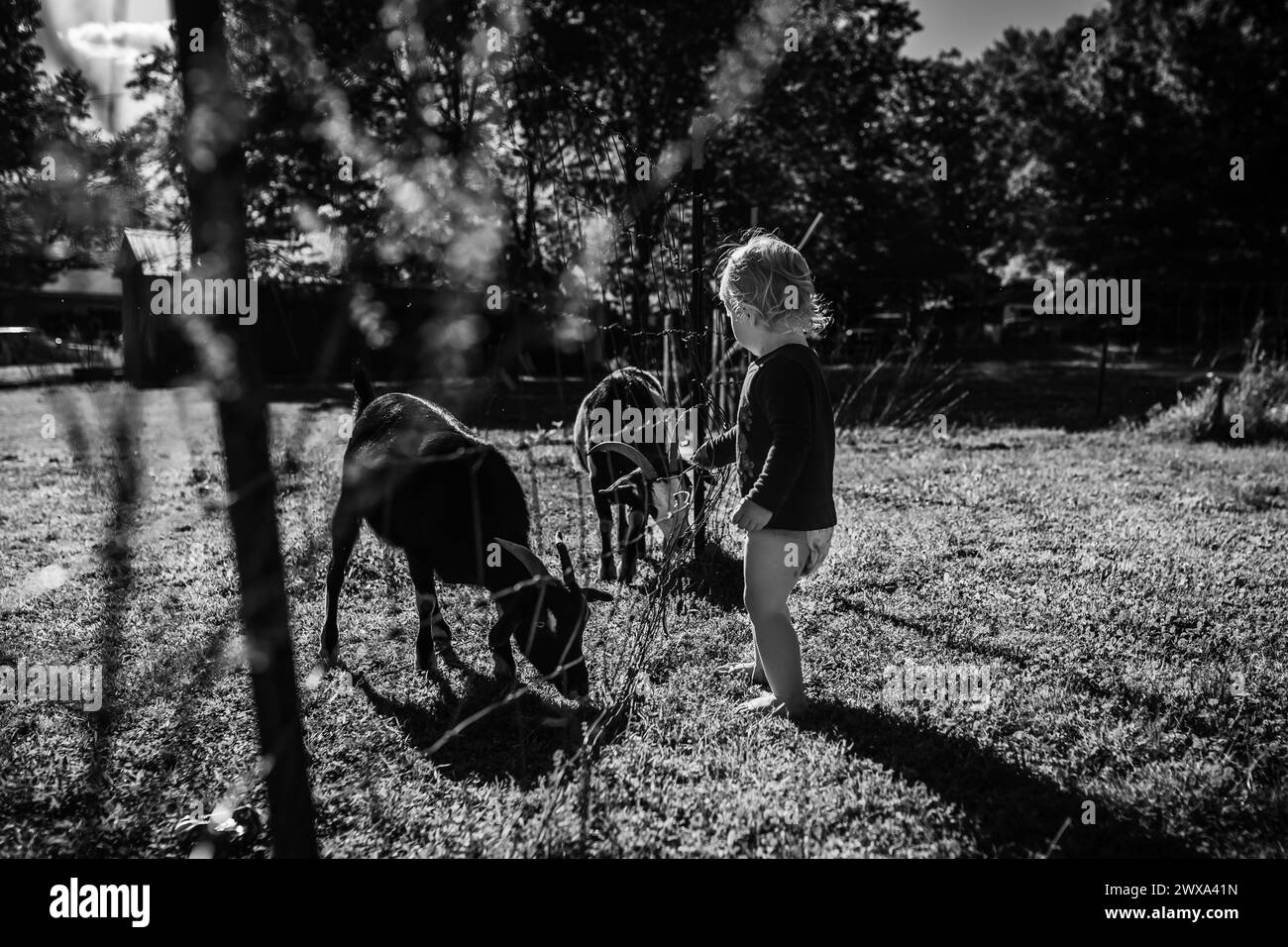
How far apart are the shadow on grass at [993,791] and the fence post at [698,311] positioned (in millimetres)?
1405

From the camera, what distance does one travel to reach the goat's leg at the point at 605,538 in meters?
5.64

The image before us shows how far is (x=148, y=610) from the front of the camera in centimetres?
488

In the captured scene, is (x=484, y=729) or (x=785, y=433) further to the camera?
(x=484, y=729)

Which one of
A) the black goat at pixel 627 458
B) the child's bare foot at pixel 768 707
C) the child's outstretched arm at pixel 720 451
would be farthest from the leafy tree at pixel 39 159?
the black goat at pixel 627 458

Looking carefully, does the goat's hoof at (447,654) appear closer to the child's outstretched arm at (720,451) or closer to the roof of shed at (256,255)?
the child's outstretched arm at (720,451)

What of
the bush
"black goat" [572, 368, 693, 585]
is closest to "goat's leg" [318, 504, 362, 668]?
"black goat" [572, 368, 693, 585]

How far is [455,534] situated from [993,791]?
2528 mm

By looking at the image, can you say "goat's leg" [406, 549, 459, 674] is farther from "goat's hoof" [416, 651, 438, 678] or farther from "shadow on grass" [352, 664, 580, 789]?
"shadow on grass" [352, 664, 580, 789]

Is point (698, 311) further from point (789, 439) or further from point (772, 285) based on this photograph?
point (789, 439)

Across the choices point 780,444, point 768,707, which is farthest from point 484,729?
point 780,444

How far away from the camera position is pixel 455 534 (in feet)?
13.2

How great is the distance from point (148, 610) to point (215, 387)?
3945 mm
